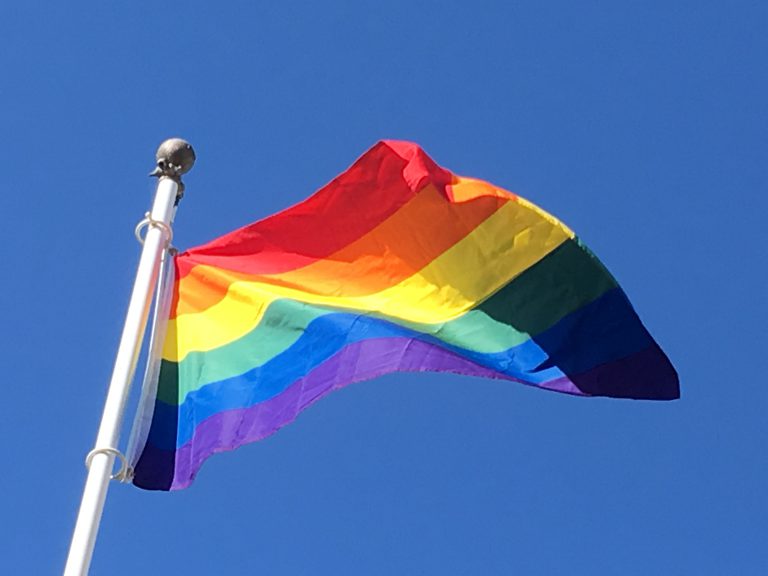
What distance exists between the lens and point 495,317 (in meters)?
10.2

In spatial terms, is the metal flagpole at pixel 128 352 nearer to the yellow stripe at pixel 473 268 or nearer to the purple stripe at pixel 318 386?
the purple stripe at pixel 318 386

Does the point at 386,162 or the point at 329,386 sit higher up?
the point at 386,162

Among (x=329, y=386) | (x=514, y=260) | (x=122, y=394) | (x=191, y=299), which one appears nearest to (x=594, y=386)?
(x=514, y=260)

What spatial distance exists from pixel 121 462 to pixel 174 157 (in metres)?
2.27

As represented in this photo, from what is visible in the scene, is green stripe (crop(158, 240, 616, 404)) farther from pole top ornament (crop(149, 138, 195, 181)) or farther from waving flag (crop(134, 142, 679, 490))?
pole top ornament (crop(149, 138, 195, 181))

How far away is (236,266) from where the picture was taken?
9883mm

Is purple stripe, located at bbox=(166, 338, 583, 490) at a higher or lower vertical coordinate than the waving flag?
lower

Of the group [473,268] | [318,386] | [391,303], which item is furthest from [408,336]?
[473,268]

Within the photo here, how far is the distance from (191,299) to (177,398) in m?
0.77

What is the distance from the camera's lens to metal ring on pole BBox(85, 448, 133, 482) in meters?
7.95

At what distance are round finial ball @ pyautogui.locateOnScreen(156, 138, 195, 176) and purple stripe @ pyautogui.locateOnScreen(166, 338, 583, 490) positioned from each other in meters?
1.58

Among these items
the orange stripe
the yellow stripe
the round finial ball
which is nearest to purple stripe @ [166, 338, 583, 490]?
the yellow stripe

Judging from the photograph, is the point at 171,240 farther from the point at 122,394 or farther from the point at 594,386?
the point at 594,386


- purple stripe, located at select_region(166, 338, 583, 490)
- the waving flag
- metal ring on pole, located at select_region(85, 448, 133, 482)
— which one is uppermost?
the waving flag
